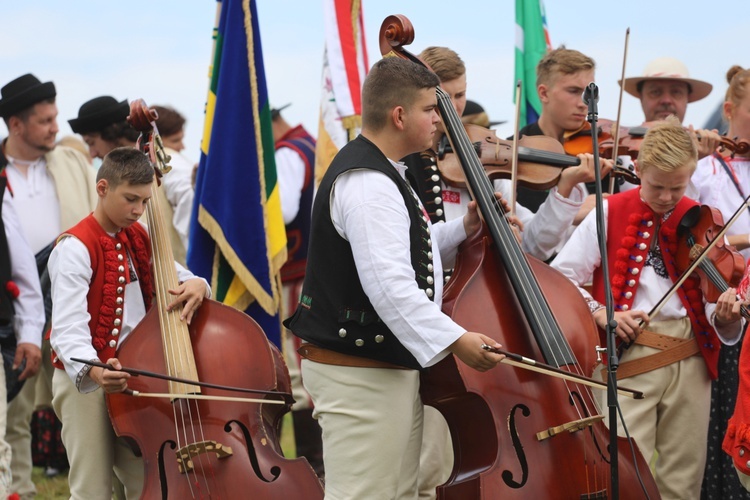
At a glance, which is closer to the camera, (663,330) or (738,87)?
(663,330)

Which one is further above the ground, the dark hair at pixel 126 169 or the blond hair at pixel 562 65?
the blond hair at pixel 562 65

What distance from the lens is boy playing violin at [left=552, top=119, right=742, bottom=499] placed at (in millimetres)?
4441

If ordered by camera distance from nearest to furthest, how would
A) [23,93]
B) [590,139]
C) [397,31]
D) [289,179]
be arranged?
[397,31], [590,139], [23,93], [289,179]

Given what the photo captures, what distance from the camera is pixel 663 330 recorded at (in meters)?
4.48

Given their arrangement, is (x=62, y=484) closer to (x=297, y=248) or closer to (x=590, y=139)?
(x=297, y=248)

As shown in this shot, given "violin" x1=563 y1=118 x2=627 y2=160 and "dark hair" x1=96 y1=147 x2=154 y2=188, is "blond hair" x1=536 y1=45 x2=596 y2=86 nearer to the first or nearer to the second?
"violin" x1=563 y1=118 x2=627 y2=160

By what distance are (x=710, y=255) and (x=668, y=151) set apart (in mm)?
451

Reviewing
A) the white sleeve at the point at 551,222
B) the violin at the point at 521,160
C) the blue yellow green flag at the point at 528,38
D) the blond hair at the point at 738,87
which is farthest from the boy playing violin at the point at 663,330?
the blue yellow green flag at the point at 528,38

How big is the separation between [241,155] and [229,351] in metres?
2.18

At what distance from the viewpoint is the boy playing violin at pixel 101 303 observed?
425 centimetres

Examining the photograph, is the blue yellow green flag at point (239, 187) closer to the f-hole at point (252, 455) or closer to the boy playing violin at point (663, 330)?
the f-hole at point (252, 455)

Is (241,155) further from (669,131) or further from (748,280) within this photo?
(748,280)

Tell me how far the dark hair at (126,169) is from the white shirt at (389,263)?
1.10 meters

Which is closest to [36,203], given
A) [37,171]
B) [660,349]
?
[37,171]
